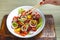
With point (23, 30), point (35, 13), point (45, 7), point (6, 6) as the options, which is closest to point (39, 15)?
point (35, 13)

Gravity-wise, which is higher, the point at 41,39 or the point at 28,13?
the point at 28,13

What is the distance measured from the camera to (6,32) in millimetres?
856

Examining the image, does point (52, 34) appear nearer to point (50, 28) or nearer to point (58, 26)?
point (50, 28)

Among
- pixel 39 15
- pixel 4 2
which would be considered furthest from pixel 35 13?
pixel 4 2

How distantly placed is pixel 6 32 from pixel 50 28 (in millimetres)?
250

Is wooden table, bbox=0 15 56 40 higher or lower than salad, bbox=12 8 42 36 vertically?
lower

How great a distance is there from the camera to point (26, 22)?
0.87 metres

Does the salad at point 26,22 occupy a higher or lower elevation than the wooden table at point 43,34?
higher

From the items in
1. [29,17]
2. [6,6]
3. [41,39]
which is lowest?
[41,39]

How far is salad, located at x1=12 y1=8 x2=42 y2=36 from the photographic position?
84 centimetres

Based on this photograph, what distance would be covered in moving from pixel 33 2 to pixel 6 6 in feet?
0.72

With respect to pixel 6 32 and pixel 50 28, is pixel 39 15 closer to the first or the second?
pixel 50 28

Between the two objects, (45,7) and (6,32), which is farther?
(45,7)

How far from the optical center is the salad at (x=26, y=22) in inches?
33.2
